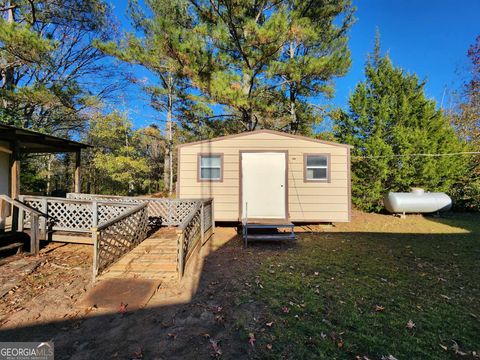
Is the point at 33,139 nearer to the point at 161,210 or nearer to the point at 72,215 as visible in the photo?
the point at 72,215

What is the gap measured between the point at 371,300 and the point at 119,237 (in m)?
4.20

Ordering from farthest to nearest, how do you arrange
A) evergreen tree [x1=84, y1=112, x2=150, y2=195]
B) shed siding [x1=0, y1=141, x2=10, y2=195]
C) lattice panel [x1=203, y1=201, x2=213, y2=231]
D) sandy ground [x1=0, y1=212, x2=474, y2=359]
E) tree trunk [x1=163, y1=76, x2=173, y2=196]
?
evergreen tree [x1=84, y1=112, x2=150, y2=195]
tree trunk [x1=163, y1=76, x2=173, y2=196]
shed siding [x1=0, y1=141, x2=10, y2=195]
lattice panel [x1=203, y1=201, x2=213, y2=231]
sandy ground [x1=0, y1=212, x2=474, y2=359]

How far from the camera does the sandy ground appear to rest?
7.79 ft

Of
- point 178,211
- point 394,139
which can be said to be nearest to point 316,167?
point 178,211

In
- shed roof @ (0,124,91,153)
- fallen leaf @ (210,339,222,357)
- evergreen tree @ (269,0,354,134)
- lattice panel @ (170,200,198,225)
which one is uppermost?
evergreen tree @ (269,0,354,134)

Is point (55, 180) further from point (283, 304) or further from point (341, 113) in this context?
point (283, 304)

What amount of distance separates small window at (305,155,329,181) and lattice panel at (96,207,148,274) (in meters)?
4.62

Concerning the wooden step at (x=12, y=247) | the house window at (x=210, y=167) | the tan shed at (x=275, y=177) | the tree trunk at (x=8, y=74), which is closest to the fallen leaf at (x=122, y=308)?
the wooden step at (x=12, y=247)

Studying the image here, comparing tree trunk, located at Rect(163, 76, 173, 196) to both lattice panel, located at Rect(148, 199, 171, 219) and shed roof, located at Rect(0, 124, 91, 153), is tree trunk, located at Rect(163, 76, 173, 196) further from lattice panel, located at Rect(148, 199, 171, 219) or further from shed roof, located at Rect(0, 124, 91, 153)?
lattice panel, located at Rect(148, 199, 171, 219)

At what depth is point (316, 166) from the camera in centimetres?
749

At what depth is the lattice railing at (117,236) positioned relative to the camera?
12.8 ft

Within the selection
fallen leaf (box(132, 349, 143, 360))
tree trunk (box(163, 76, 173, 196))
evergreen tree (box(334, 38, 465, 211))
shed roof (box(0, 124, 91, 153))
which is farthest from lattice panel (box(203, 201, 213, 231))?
tree trunk (box(163, 76, 173, 196))

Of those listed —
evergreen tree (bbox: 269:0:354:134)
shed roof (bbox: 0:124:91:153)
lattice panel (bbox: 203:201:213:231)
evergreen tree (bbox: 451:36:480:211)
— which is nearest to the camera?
shed roof (bbox: 0:124:91:153)

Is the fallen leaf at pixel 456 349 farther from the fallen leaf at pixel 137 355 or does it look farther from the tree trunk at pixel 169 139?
the tree trunk at pixel 169 139
